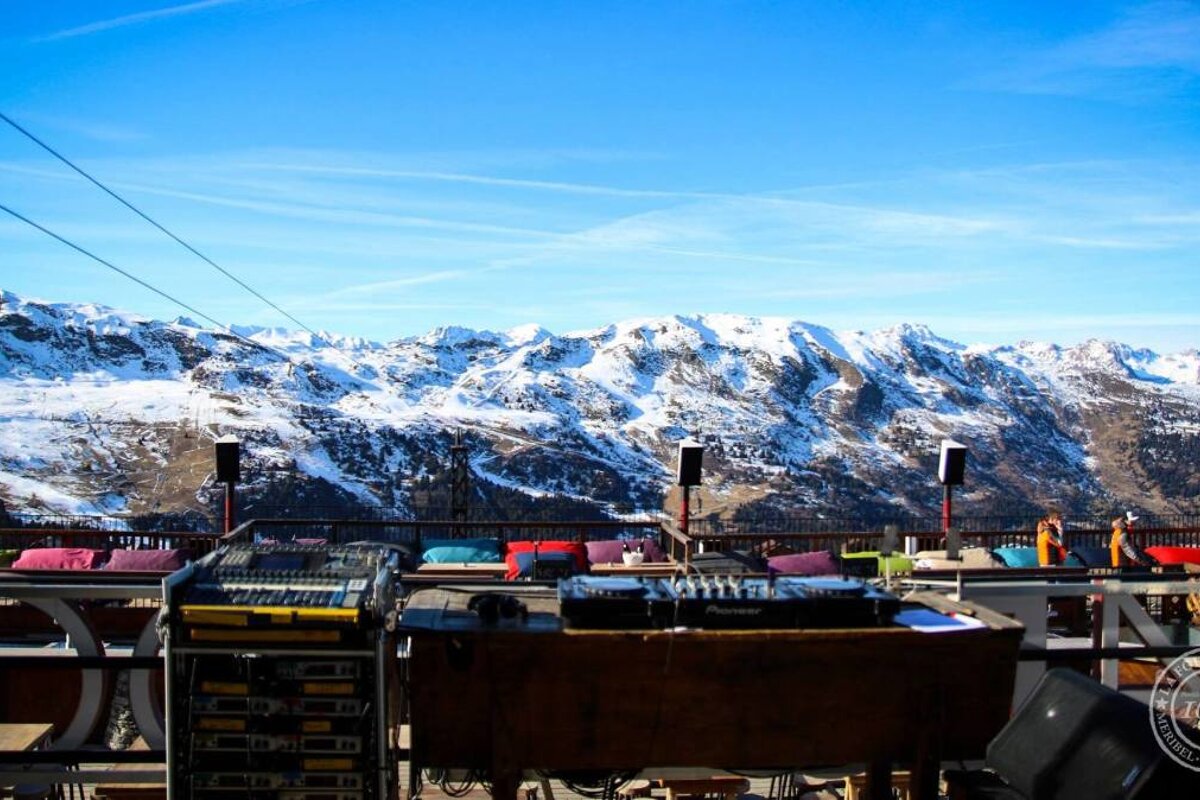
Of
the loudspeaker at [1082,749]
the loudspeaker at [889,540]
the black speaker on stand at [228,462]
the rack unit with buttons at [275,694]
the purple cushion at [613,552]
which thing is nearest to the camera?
the loudspeaker at [1082,749]

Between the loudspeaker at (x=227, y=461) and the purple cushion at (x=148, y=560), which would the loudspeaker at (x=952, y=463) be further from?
the purple cushion at (x=148, y=560)

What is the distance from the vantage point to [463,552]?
11.8 metres

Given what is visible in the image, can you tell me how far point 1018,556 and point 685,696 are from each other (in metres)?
10.6

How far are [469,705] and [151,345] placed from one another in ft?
661

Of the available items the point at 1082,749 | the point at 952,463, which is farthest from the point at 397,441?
the point at 1082,749

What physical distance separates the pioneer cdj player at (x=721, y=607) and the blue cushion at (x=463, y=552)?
26.3 feet

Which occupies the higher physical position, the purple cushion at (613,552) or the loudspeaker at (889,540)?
the loudspeaker at (889,540)

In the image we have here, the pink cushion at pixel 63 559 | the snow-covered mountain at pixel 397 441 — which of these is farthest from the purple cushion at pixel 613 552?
the snow-covered mountain at pixel 397 441

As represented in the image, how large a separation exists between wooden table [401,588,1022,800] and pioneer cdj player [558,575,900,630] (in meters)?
0.08

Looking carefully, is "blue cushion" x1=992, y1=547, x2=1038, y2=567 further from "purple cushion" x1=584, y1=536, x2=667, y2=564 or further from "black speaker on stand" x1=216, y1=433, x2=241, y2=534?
"black speaker on stand" x1=216, y1=433, x2=241, y2=534

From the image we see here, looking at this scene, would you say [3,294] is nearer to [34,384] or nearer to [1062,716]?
[34,384]

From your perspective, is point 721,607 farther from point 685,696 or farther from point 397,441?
point 397,441

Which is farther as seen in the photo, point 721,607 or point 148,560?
point 148,560

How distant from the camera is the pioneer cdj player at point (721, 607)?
3.51 metres
